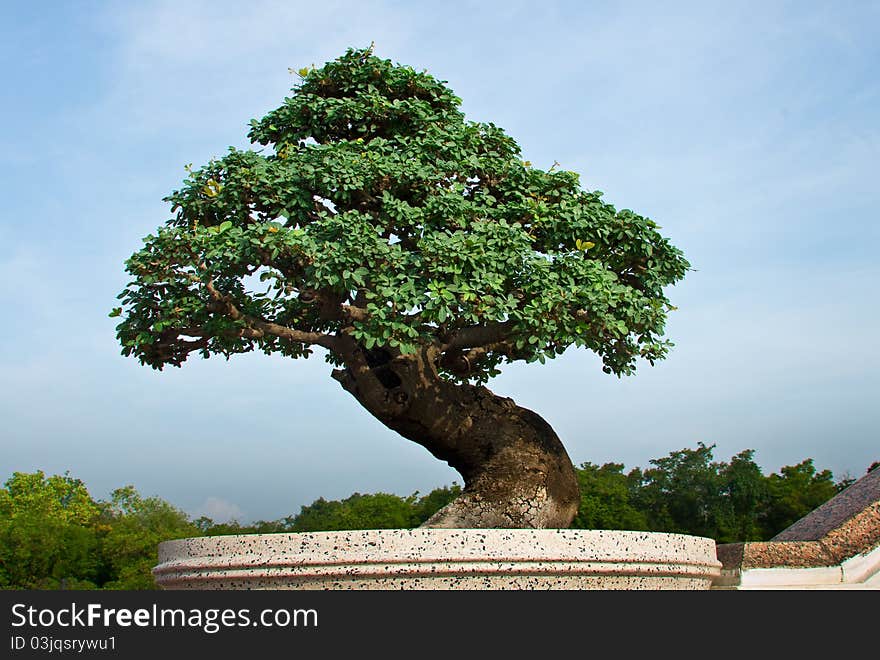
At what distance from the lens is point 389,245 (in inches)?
190

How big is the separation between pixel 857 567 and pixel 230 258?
168 inches

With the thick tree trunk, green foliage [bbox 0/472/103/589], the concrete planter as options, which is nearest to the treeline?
green foliage [bbox 0/472/103/589]

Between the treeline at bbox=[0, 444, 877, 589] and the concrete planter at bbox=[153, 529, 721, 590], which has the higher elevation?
the treeline at bbox=[0, 444, 877, 589]

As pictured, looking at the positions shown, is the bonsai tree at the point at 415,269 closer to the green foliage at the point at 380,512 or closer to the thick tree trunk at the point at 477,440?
the thick tree trunk at the point at 477,440

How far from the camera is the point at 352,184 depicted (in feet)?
16.5

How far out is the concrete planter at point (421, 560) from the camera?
13.9ft

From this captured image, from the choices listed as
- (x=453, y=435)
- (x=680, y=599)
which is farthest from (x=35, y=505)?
(x=680, y=599)

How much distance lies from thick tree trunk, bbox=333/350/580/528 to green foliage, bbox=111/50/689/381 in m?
0.33

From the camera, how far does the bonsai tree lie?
15.3 ft

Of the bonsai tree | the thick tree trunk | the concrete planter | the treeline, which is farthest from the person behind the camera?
the treeline

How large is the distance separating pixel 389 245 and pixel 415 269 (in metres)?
0.20

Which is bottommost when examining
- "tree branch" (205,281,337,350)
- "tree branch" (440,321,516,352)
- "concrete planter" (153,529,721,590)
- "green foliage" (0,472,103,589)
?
"concrete planter" (153,529,721,590)

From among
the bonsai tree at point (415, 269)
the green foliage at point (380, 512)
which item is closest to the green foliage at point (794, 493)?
the green foliage at point (380, 512)

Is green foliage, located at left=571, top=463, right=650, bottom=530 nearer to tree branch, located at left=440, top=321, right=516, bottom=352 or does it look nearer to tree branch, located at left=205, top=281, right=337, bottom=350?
tree branch, located at left=440, top=321, right=516, bottom=352
